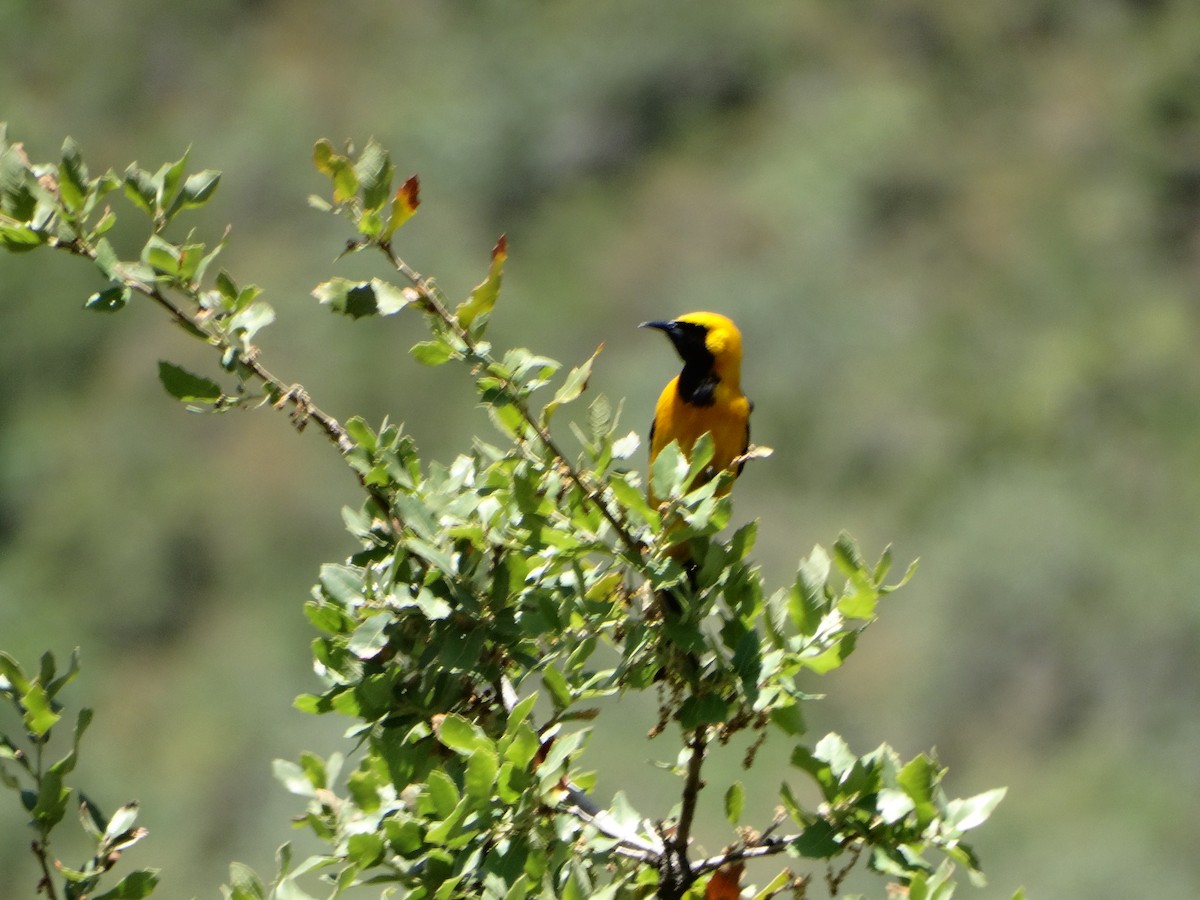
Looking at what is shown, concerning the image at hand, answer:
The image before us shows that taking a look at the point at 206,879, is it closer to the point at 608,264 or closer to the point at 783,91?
the point at 608,264

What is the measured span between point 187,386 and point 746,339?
13.9 m

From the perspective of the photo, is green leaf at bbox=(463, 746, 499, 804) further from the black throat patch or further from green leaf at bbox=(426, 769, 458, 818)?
the black throat patch

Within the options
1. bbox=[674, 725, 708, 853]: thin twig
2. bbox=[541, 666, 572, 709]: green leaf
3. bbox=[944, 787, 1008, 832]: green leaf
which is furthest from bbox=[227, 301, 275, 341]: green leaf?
bbox=[944, 787, 1008, 832]: green leaf

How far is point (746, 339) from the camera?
15930 mm

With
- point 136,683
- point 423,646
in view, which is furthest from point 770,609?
point 136,683

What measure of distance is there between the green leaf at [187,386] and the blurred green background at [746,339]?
27.2 ft

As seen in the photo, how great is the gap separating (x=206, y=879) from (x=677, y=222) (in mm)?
10008

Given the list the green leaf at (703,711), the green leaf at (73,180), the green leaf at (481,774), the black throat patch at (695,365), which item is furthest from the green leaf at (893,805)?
the black throat patch at (695,365)

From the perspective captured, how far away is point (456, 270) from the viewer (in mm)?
16984

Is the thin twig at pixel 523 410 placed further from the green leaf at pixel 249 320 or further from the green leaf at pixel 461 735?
the green leaf at pixel 461 735

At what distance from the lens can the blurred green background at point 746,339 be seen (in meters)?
12.8

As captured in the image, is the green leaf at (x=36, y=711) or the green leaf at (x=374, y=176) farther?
the green leaf at (x=36, y=711)

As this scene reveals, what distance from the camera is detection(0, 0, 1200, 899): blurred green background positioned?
12758mm

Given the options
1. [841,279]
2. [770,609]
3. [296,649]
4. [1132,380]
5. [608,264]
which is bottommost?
[770,609]
